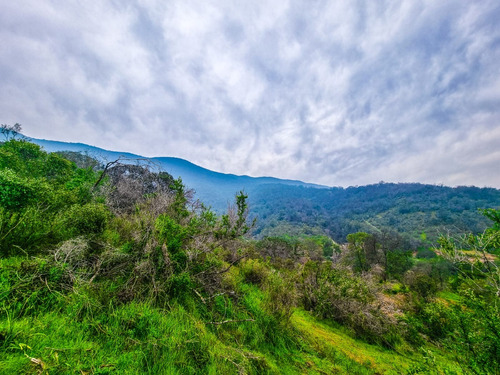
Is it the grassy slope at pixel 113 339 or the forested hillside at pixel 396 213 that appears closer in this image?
the grassy slope at pixel 113 339

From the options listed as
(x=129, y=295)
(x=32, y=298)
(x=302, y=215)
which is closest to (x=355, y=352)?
(x=129, y=295)

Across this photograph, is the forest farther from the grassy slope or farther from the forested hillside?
the forested hillside

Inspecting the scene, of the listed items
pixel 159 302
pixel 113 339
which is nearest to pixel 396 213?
pixel 159 302

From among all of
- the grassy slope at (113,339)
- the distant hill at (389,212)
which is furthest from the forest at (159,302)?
the distant hill at (389,212)

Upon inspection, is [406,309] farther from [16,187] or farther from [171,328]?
[16,187]

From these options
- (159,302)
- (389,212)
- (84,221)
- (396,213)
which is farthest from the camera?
(389,212)

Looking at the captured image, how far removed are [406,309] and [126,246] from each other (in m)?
15.3

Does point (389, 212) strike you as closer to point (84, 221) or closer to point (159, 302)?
point (159, 302)

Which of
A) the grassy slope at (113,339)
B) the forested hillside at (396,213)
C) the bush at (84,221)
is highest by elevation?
the forested hillside at (396,213)

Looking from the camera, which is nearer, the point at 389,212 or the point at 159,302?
the point at 159,302

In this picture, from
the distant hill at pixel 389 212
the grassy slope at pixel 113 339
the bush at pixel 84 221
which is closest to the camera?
the grassy slope at pixel 113 339

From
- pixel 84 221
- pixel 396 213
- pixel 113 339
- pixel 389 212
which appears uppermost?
pixel 389 212

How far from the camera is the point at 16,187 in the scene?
4.33m

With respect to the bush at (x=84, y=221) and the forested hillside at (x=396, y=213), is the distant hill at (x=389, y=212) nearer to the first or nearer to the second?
the forested hillside at (x=396, y=213)
